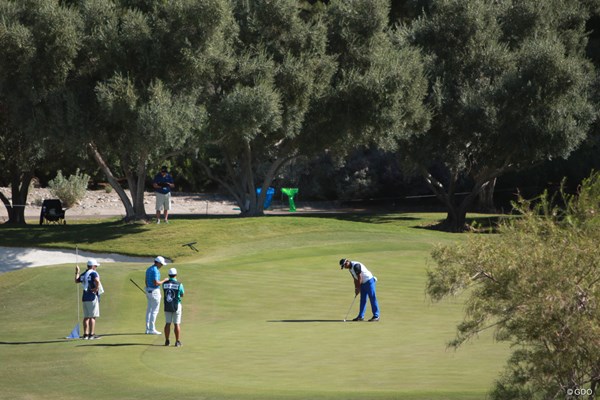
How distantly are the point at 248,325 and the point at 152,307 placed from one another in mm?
2936

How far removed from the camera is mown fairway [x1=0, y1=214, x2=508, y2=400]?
61.8 ft

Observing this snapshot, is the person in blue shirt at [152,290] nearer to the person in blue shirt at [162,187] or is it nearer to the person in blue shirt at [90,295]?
the person in blue shirt at [90,295]

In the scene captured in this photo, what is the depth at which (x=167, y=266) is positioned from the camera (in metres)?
37.1

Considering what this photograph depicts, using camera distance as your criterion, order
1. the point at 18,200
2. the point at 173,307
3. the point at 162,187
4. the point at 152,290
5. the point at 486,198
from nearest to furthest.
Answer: the point at 173,307 → the point at 152,290 → the point at 162,187 → the point at 18,200 → the point at 486,198

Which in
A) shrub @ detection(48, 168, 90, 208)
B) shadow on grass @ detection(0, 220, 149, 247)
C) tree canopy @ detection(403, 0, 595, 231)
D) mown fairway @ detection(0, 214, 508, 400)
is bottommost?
mown fairway @ detection(0, 214, 508, 400)

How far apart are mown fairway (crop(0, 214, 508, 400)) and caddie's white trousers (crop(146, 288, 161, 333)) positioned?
341 mm

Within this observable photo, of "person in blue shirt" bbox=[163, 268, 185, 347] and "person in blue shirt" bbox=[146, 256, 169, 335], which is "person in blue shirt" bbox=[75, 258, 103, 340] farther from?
"person in blue shirt" bbox=[163, 268, 185, 347]

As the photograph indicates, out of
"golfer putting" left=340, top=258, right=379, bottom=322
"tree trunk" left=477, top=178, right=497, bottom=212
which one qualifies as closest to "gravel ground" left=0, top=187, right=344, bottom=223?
"tree trunk" left=477, top=178, right=497, bottom=212

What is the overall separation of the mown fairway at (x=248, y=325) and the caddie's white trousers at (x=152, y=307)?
0.34 meters

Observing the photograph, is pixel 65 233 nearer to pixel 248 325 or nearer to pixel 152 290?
pixel 248 325

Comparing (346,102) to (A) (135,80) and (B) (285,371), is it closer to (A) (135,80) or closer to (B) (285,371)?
(A) (135,80)

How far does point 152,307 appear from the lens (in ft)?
85.0

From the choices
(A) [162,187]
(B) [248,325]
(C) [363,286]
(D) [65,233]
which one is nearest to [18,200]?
(D) [65,233]

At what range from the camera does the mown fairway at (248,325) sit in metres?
18.8
